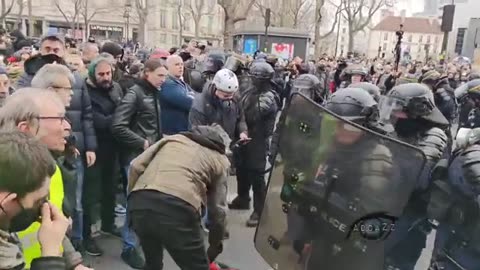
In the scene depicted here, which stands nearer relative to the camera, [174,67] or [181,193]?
[181,193]

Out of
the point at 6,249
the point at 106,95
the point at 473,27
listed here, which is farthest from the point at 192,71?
the point at 473,27

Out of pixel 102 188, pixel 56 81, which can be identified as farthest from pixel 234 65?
pixel 56 81

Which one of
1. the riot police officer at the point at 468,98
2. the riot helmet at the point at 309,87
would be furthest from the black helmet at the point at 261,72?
the riot police officer at the point at 468,98

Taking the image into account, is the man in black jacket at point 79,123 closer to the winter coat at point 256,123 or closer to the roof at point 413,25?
the winter coat at point 256,123

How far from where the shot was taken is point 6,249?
61.4 inches

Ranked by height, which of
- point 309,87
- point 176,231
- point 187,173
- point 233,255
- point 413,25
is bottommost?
point 233,255

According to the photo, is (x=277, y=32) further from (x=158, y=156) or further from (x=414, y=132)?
(x=158, y=156)

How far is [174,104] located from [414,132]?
8.92 feet

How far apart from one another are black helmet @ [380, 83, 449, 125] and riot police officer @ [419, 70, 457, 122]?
429cm

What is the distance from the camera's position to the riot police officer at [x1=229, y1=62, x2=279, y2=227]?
18.2ft

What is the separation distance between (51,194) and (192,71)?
5104 mm

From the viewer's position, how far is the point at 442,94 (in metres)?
7.58

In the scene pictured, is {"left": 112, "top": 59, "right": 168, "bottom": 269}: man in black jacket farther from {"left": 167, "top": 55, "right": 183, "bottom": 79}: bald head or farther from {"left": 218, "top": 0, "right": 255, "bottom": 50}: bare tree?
{"left": 218, "top": 0, "right": 255, "bottom": 50}: bare tree

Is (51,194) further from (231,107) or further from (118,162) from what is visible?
(231,107)
